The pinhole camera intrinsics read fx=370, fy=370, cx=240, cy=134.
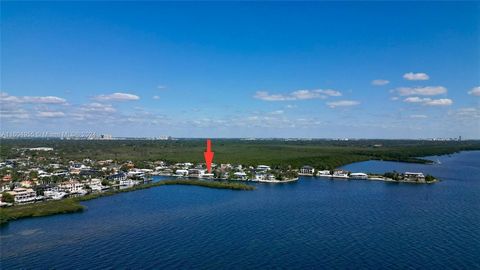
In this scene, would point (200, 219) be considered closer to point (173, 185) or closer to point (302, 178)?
point (173, 185)

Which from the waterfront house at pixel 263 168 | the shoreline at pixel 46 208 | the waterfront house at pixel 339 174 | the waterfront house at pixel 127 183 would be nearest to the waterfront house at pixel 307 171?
the waterfront house at pixel 339 174

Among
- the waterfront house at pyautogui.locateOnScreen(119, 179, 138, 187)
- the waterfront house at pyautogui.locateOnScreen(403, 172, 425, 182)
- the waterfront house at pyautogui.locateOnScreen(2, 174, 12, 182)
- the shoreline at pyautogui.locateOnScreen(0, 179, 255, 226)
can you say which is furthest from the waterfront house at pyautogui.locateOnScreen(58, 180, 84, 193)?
the waterfront house at pyautogui.locateOnScreen(403, 172, 425, 182)

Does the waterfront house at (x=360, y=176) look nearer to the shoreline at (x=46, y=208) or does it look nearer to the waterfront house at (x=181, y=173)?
the waterfront house at (x=181, y=173)

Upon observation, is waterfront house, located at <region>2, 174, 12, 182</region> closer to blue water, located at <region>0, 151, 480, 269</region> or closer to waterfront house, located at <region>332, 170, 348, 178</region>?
blue water, located at <region>0, 151, 480, 269</region>

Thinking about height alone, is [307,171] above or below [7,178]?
above

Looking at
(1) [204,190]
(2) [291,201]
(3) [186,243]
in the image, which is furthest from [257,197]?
(3) [186,243]

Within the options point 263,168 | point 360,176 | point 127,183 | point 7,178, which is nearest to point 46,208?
point 127,183

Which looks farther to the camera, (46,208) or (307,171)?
(307,171)

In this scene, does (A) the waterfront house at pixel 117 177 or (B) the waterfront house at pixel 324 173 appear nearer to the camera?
(A) the waterfront house at pixel 117 177

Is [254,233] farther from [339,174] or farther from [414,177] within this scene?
[414,177]
